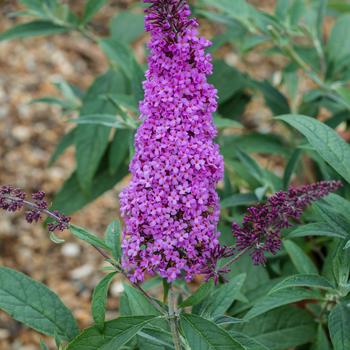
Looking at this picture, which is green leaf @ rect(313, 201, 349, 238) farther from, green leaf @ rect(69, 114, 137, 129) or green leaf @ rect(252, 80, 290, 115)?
green leaf @ rect(252, 80, 290, 115)

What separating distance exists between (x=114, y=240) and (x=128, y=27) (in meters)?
1.61

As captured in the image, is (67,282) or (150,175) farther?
(67,282)

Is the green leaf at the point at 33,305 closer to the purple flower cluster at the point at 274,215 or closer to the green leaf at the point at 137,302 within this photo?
the green leaf at the point at 137,302

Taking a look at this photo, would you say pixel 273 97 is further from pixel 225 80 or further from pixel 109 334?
pixel 109 334

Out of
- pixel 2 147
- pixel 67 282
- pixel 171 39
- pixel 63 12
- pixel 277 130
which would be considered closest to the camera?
pixel 171 39

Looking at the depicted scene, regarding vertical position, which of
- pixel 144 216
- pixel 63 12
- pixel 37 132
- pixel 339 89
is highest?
pixel 63 12

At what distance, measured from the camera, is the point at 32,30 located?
2.59 meters

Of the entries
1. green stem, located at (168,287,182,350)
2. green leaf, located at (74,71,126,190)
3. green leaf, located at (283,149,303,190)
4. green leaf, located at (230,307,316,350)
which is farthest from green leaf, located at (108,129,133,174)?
green stem, located at (168,287,182,350)

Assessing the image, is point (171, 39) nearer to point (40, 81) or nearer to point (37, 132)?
point (37, 132)

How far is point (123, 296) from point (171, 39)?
0.74 meters

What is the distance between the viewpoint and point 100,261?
3.50m

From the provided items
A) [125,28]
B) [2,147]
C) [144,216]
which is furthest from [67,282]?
[144,216]

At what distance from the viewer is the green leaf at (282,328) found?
6.21ft

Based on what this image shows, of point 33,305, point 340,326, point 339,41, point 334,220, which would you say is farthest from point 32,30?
point 340,326
